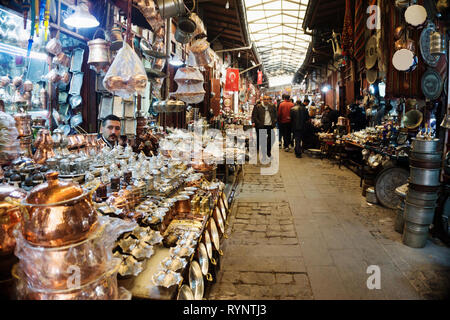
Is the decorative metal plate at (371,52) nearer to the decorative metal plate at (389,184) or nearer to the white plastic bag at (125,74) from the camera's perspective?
the decorative metal plate at (389,184)

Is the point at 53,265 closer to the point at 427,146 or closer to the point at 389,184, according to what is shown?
the point at 427,146

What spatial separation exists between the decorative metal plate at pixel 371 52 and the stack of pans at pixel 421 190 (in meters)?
4.10

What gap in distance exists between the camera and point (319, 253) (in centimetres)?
300

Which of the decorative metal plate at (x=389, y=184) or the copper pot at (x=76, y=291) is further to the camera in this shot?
the decorative metal plate at (x=389, y=184)

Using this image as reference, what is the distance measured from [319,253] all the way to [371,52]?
539 cm

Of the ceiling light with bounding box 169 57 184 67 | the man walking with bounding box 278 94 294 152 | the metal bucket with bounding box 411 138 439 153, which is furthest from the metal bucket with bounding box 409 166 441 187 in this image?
the man walking with bounding box 278 94 294 152

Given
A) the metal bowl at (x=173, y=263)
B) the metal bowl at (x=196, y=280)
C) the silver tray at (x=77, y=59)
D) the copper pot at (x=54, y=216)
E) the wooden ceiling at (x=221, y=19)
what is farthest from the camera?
the wooden ceiling at (x=221, y=19)

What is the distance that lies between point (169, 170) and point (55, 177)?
199 cm

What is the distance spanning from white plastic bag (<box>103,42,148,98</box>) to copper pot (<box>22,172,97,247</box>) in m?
1.88

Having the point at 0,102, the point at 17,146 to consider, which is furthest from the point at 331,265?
the point at 0,102

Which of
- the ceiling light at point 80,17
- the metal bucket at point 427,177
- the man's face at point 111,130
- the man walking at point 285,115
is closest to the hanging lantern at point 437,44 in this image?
the metal bucket at point 427,177

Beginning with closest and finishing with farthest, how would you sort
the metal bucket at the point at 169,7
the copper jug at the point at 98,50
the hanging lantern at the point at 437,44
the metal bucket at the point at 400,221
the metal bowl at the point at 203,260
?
the metal bowl at the point at 203,260 < the copper jug at the point at 98,50 < the metal bucket at the point at 400,221 < the metal bucket at the point at 169,7 < the hanging lantern at the point at 437,44

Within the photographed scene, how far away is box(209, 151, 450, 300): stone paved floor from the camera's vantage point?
236 cm

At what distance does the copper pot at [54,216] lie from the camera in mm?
1002
